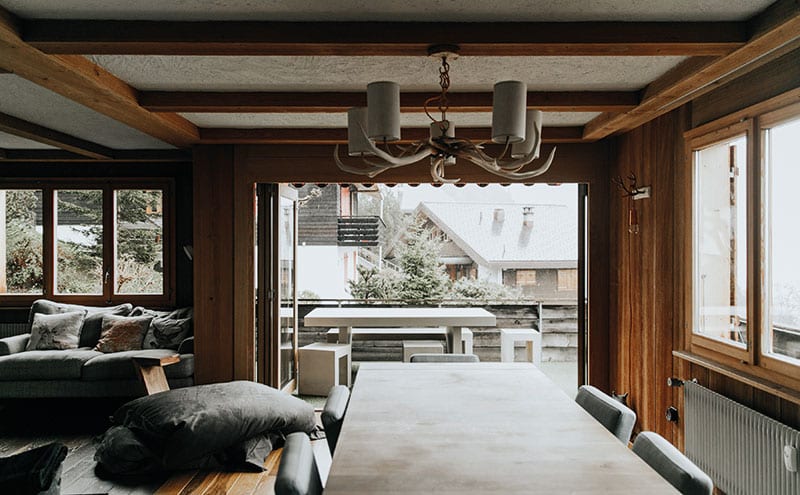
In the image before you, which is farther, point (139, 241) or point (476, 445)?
point (139, 241)

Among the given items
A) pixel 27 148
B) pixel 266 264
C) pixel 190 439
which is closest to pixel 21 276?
pixel 27 148

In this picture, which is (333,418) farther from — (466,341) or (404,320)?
(466,341)

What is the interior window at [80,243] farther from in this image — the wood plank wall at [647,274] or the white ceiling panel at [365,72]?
the wood plank wall at [647,274]

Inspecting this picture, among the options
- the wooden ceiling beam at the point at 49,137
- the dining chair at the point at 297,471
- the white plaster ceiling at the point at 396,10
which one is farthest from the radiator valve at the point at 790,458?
the wooden ceiling beam at the point at 49,137

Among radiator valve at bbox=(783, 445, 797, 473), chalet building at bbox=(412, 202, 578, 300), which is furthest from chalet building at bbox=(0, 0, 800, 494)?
chalet building at bbox=(412, 202, 578, 300)

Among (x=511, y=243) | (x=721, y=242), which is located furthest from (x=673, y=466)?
(x=511, y=243)

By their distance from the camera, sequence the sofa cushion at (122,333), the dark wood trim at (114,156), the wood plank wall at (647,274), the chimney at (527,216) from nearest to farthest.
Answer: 1. the wood plank wall at (647,274)
2. the sofa cushion at (122,333)
3. the dark wood trim at (114,156)
4. the chimney at (527,216)

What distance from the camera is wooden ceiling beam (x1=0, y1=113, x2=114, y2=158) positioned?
4.40m

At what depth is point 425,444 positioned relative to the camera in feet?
7.04

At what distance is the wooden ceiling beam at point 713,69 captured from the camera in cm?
226

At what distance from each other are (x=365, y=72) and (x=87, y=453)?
3.26 m

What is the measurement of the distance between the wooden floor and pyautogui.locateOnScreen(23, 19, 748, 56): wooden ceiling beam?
2462 millimetres

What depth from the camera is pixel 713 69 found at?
2.84m

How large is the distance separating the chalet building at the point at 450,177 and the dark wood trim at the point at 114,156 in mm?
39
